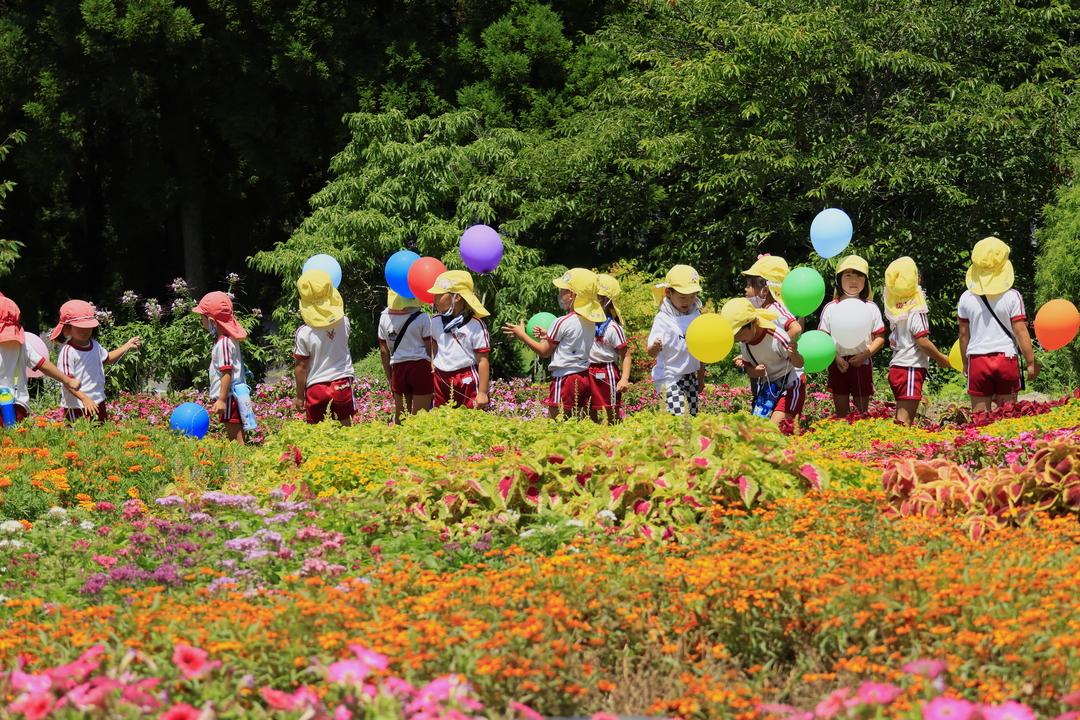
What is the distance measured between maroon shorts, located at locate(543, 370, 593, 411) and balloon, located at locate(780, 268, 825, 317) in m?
1.71

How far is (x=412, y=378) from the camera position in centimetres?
998

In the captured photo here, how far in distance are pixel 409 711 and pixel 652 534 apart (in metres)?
2.08

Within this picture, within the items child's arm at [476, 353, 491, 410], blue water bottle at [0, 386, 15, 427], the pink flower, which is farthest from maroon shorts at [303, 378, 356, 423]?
the pink flower

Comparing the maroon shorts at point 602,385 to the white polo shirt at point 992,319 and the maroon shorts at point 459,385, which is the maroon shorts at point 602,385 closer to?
the maroon shorts at point 459,385

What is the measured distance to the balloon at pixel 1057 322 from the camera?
9.82 meters

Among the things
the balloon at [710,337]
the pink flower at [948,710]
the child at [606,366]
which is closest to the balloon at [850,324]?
the balloon at [710,337]

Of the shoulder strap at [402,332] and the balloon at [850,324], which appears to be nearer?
the balloon at [850,324]

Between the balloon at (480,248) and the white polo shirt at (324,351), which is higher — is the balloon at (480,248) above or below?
above

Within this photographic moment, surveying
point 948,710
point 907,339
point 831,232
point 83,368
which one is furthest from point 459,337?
point 948,710

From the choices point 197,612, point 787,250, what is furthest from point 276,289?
point 197,612

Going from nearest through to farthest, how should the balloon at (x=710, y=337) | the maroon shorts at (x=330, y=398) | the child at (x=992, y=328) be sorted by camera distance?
the balloon at (x=710, y=337)
the child at (x=992, y=328)
the maroon shorts at (x=330, y=398)

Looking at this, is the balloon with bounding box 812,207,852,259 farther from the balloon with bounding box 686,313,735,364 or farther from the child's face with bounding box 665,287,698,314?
the balloon with bounding box 686,313,735,364

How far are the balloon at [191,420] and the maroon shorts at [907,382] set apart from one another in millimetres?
5395

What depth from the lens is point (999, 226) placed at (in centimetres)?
1552
